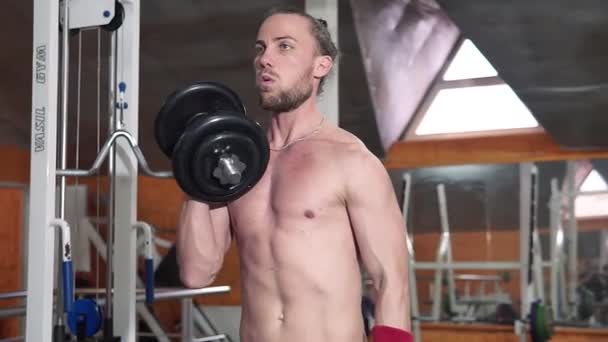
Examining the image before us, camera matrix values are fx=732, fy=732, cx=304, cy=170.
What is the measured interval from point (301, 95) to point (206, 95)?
184 mm

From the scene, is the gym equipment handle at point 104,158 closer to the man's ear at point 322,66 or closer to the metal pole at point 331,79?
the man's ear at point 322,66

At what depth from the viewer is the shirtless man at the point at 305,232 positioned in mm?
1334

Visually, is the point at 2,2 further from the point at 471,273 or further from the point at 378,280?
the point at 471,273

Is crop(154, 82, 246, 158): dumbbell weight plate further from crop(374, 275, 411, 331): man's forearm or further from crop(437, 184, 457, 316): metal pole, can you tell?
crop(437, 184, 457, 316): metal pole

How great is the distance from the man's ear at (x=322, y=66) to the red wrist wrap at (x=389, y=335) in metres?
0.50

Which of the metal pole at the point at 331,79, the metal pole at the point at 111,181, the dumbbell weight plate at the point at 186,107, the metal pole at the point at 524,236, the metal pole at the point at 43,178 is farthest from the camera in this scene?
→ the metal pole at the point at 524,236

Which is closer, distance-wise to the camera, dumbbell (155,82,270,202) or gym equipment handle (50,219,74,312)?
dumbbell (155,82,270,202)

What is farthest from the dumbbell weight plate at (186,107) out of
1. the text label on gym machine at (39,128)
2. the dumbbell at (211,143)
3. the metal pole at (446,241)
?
the metal pole at (446,241)

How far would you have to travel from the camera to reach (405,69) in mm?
4426

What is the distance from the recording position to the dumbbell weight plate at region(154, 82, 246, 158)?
134cm

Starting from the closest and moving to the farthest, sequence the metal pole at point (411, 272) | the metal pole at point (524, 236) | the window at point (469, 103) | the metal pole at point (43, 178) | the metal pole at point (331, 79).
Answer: the metal pole at point (43, 178) → the metal pole at point (331, 79) → the metal pole at point (524, 236) → the metal pole at point (411, 272) → the window at point (469, 103)

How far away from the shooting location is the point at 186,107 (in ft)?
4.44

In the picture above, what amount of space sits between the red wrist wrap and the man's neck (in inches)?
15.9

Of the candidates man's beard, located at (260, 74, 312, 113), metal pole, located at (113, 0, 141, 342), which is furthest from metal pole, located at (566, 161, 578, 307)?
man's beard, located at (260, 74, 312, 113)
